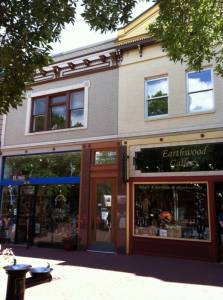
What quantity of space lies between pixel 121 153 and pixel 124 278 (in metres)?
5.71

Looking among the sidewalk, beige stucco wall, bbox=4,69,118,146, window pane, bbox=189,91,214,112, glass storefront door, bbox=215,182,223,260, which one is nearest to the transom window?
beige stucco wall, bbox=4,69,118,146

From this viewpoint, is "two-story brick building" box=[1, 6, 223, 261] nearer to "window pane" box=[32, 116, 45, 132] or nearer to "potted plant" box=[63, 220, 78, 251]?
"window pane" box=[32, 116, 45, 132]

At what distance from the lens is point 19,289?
19.2 feet

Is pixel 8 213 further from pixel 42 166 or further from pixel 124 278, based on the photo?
pixel 124 278

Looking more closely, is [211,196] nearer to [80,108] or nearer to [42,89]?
[80,108]

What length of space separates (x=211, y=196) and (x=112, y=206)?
3.89 metres

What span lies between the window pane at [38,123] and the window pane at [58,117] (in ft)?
1.81

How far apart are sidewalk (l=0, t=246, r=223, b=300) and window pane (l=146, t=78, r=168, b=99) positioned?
6.08 meters

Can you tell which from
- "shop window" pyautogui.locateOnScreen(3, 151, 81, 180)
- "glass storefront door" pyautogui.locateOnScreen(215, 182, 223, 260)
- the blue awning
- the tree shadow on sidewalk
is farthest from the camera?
"shop window" pyautogui.locateOnScreen(3, 151, 81, 180)

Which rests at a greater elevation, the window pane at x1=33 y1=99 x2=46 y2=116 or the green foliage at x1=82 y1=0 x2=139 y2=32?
the window pane at x1=33 y1=99 x2=46 y2=116

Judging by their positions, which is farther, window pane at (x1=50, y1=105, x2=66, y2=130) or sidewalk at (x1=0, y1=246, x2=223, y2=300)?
window pane at (x1=50, y1=105, x2=66, y2=130)

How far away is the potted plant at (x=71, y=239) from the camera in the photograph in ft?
46.3

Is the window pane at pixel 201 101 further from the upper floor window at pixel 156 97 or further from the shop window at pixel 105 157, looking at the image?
the shop window at pixel 105 157

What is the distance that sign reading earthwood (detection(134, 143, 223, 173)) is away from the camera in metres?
12.2
